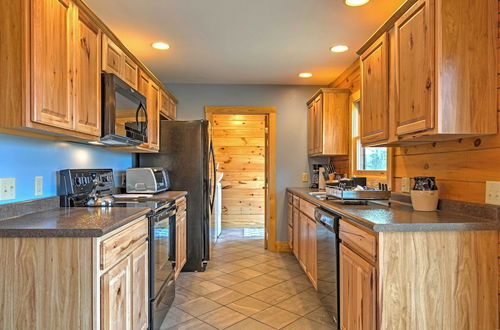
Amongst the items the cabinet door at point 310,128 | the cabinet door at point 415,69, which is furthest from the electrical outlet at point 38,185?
the cabinet door at point 310,128

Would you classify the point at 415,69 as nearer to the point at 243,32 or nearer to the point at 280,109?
the point at 243,32

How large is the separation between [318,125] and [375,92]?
167cm

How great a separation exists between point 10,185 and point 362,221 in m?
1.86

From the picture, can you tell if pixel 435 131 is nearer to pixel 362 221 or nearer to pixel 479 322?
pixel 362 221

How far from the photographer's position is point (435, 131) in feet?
5.12

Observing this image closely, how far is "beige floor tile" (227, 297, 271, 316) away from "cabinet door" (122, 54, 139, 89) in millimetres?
2063

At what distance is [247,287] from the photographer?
3.09 meters

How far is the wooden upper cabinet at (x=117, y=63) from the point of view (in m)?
2.18

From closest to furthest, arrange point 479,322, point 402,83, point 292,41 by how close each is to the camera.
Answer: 1. point 479,322
2. point 402,83
3. point 292,41

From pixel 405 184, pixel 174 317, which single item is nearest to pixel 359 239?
pixel 405 184

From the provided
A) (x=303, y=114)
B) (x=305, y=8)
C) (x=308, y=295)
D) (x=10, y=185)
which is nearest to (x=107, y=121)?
(x=10, y=185)

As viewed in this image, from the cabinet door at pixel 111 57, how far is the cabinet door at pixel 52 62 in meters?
0.40

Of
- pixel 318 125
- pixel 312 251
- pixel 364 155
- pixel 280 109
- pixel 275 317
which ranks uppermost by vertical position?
pixel 280 109

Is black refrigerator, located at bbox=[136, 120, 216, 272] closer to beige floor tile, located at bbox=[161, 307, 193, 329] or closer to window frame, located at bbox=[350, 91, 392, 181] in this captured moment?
beige floor tile, located at bbox=[161, 307, 193, 329]
